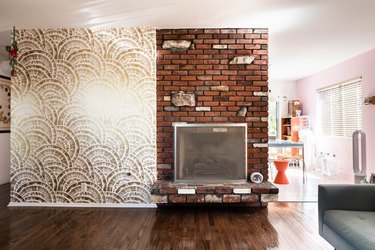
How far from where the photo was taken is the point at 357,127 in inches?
206

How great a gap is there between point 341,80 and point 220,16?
3.61 meters

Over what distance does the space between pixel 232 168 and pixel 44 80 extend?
278 cm

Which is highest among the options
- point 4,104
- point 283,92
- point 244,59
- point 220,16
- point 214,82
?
point 220,16

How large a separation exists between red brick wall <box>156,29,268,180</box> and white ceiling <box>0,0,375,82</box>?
17cm

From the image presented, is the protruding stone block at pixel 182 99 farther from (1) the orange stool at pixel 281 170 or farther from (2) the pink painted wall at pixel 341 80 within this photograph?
(2) the pink painted wall at pixel 341 80

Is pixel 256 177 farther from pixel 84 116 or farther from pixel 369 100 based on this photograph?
pixel 369 100

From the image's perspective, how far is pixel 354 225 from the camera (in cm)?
190

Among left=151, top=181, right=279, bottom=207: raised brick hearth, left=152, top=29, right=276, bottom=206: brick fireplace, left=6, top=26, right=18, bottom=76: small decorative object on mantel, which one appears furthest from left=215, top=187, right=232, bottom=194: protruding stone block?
left=6, top=26, right=18, bottom=76: small decorative object on mantel

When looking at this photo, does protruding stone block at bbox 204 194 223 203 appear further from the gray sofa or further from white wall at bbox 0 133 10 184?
white wall at bbox 0 133 10 184

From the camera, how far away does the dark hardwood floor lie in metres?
2.57

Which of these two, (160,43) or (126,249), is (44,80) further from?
(126,249)

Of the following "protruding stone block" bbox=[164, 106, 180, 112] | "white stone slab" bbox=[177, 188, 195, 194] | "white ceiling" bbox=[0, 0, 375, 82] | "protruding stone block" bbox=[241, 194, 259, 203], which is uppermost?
"white ceiling" bbox=[0, 0, 375, 82]

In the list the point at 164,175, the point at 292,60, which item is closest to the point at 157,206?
the point at 164,175

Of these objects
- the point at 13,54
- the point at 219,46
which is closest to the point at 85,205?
the point at 13,54
